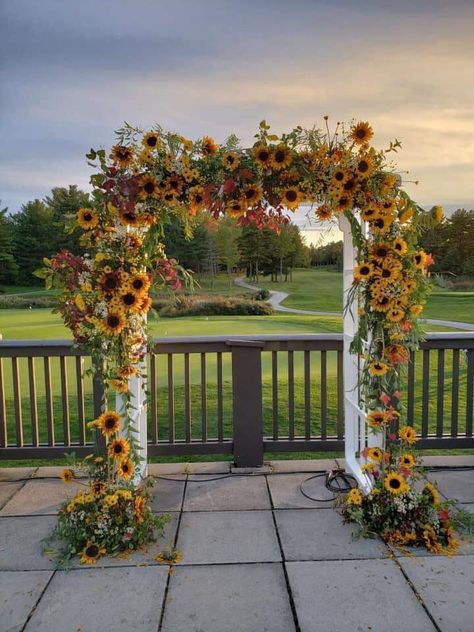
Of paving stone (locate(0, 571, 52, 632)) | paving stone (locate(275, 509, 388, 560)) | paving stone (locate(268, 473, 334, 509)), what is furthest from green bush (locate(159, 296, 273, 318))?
paving stone (locate(0, 571, 52, 632))

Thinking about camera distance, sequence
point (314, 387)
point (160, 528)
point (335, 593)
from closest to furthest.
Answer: point (335, 593), point (160, 528), point (314, 387)

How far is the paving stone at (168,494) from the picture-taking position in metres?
2.82

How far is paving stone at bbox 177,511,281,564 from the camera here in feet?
7.45

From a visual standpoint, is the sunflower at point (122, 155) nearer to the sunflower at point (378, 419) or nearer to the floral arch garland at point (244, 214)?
the floral arch garland at point (244, 214)

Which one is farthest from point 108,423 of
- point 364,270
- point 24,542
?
point 364,270

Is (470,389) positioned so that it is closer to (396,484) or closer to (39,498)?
(396,484)

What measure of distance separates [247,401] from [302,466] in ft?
1.97

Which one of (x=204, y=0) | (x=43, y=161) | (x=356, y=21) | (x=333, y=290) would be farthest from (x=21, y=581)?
(x=333, y=290)

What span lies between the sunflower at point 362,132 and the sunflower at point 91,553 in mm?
2305

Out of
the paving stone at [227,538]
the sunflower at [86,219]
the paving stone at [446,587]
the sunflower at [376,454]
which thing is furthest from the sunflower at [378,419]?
the sunflower at [86,219]

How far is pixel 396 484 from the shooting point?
2396 millimetres

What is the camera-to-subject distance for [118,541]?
2.33 meters

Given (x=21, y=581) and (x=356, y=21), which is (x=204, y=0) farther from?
(x=21, y=581)

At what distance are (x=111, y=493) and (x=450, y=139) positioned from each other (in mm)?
5377
